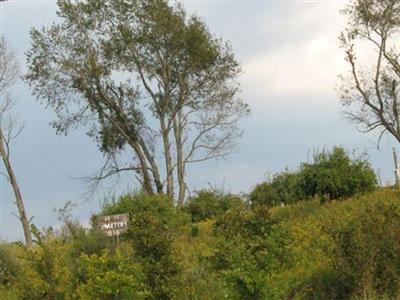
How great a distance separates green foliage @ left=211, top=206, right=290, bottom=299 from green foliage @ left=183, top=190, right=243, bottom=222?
16.4 metres

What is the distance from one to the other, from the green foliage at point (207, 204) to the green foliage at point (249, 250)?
16.4 metres

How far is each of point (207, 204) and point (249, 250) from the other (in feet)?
68.2

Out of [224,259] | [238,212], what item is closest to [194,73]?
[238,212]

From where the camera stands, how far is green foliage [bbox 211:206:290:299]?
10406 mm

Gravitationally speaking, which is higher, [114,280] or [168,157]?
[168,157]

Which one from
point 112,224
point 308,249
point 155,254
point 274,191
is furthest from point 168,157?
point 155,254

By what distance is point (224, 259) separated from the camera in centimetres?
1219

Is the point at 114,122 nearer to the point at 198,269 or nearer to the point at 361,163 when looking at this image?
the point at 361,163

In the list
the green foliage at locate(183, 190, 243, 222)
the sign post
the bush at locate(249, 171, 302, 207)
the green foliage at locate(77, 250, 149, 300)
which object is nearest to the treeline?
the green foliage at locate(77, 250, 149, 300)

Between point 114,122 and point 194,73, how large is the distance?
470 cm

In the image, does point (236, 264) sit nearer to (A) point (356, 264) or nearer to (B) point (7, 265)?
(A) point (356, 264)

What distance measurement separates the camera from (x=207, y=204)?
32.4 meters

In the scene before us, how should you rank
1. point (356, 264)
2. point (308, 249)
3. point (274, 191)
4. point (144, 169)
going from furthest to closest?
point (144, 169), point (274, 191), point (308, 249), point (356, 264)

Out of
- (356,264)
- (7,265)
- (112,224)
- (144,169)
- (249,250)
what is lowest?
(356,264)
